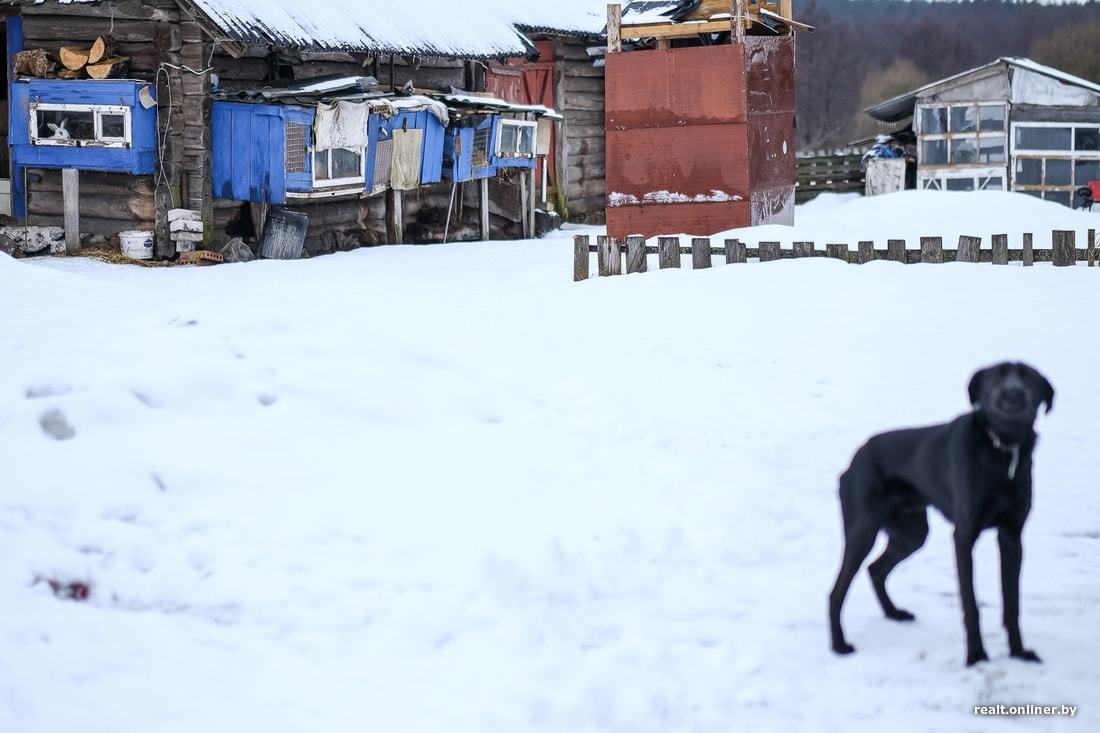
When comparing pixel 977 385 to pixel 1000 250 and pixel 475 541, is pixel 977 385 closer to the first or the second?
pixel 475 541

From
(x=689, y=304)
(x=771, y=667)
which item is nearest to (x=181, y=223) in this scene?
(x=689, y=304)

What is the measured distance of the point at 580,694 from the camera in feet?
13.4

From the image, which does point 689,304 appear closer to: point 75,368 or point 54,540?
point 75,368

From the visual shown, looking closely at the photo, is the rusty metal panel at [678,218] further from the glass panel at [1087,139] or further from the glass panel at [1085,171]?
the glass panel at [1087,139]

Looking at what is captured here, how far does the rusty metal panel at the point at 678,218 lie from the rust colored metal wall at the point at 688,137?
0.01 m

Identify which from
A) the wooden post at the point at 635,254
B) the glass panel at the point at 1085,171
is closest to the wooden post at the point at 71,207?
the wooden post at the point at 635,254

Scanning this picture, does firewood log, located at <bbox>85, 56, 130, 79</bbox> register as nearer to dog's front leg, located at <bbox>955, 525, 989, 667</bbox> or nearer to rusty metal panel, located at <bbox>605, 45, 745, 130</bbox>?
rusty metal panel, located at <bbox>605, 45, 745, 130</bbox>

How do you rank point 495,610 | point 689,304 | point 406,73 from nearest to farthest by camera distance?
point 495,610 → point 689,304 → point 406,73

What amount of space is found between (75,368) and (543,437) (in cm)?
224

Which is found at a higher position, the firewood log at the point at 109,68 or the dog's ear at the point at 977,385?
the firewood log at the point at 109,68

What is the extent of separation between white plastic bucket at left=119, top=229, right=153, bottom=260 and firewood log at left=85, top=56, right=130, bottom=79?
6.24ft

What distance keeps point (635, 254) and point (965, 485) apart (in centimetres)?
909

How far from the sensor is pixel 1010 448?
4020mm

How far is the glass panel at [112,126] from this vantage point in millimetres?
15898
